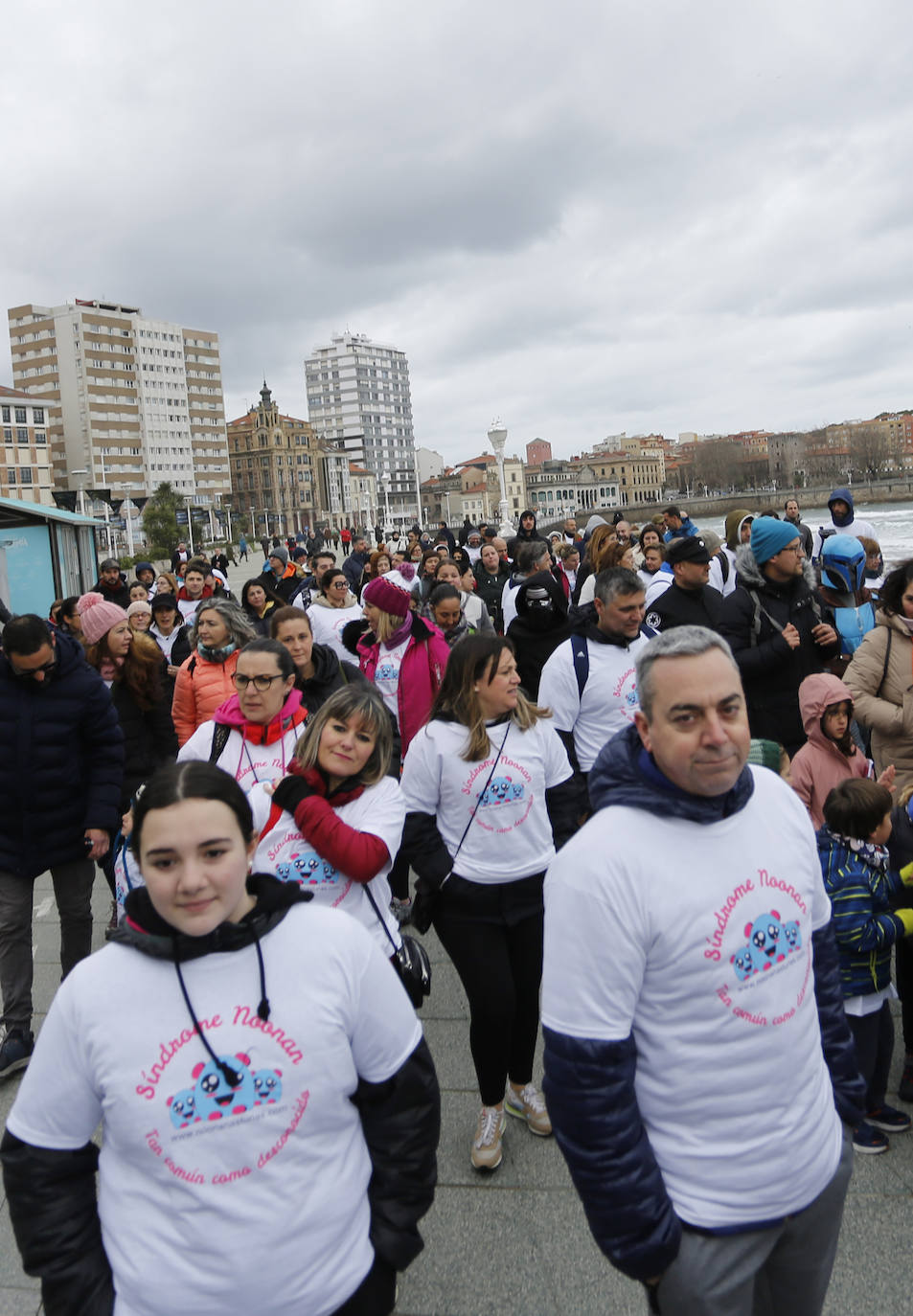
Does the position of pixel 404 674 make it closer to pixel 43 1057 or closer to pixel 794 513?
pixel 43 1057

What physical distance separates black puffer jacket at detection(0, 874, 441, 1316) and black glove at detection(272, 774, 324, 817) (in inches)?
34.4

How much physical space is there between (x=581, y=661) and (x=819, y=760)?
1027mm

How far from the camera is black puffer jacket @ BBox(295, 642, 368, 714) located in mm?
4418

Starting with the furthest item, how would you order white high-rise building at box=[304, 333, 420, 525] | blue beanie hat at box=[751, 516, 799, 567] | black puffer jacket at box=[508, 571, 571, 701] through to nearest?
white high-rise building at box=[304, 333, 420, 525]
black puffer jacket at box=[508, 571, 571, 701]
blue beanie hat at box=[751, 516, 799, 567]

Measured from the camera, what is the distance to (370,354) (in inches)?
6166

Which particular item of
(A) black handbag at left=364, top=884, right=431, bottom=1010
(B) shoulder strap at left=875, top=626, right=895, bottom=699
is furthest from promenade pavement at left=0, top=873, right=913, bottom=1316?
(B) shoulder strap at left=875, top=626, right=895, bottom=699

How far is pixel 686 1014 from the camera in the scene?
167cm

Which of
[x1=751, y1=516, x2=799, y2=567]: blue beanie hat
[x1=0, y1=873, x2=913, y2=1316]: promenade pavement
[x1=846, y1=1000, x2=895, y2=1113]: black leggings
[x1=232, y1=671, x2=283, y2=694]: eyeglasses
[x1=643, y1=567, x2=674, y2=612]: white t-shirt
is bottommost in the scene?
[x1=0, y1=873, x2=913, y2=1316]: promenade pavement

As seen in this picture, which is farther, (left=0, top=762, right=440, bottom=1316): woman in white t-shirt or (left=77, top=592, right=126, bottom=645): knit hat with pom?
(left=77, top=592, right=126, bottom=645): knit hat with pom

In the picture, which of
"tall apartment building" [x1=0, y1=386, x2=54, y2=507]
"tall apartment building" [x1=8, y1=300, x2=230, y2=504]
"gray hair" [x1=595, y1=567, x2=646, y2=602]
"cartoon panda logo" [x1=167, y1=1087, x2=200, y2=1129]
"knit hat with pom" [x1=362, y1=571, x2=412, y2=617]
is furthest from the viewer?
"tall apartment building" [x1=8, y1=300, x2=230, y2=504]

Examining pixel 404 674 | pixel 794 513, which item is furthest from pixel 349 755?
pixel 794 513

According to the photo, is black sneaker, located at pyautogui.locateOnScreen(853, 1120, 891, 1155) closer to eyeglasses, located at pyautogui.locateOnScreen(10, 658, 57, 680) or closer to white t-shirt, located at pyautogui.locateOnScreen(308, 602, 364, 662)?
eyeglasses, located at pyautogui.locateOnScreen(10, 658, 57, 680)

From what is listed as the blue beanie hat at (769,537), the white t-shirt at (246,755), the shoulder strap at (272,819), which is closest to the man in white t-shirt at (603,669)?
the blue beanie hat at (769,537)

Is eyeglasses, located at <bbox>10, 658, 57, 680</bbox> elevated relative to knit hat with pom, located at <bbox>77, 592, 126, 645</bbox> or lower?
lower
